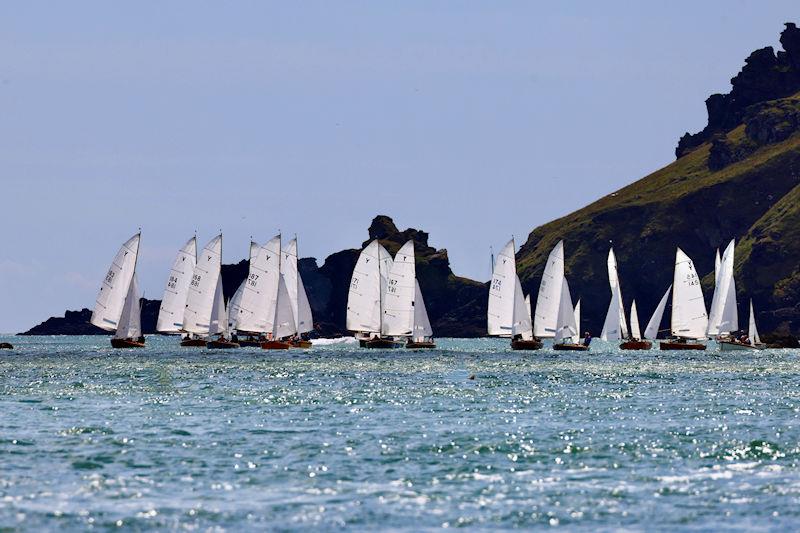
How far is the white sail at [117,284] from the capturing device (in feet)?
527

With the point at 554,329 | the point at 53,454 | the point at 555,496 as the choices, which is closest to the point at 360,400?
the point at 53,454

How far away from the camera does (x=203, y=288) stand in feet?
551

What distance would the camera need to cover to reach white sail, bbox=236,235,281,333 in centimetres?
16212

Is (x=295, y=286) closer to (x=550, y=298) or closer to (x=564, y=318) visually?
(x=550, y=298)

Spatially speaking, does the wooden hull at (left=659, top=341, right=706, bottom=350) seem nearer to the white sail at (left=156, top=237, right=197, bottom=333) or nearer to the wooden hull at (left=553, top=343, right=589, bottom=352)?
the wooden hull at (left=553, top=343, right=589, bottom=352)

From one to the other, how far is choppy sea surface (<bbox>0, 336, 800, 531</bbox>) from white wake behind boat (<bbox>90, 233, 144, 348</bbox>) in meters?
81.5

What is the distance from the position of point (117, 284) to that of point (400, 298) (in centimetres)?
3197

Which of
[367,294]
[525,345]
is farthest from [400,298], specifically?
[525,345]

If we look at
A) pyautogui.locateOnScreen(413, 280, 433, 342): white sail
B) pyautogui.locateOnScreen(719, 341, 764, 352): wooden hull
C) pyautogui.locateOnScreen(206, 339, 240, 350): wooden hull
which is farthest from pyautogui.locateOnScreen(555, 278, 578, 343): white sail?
pyautogui.locateOnScreen(206, 339, 240, 350): wooden hull

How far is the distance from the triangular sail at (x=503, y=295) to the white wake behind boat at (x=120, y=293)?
40007 millimetres

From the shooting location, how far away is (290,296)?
541 feet

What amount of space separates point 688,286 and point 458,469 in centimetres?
12844

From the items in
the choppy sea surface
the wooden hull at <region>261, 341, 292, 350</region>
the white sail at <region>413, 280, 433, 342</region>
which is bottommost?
the choppy sea surface

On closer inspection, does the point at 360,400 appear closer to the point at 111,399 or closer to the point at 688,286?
the point at 111,399
